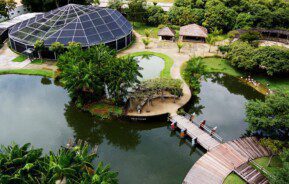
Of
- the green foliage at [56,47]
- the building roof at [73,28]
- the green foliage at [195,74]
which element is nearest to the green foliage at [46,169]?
the green foliage at [195,74]

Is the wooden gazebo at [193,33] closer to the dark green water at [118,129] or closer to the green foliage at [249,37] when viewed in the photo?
the green foliage at [249,37]

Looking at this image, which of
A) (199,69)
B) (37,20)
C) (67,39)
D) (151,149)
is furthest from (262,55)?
(37,20)

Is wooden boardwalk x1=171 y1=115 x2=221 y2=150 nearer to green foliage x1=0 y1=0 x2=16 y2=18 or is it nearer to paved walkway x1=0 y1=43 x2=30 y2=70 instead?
paved walkway x1=0 y1=43 x2=30 y2=70

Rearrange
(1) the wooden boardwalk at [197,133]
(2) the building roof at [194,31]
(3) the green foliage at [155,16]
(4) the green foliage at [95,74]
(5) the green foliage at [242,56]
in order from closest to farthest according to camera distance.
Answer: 1. (1) the wooden boardwalk at [197,133]
2. (4) the green foliage at [95,74]
3. (5) the green foliage at [242,56]
4. (2) the building roof at [194,31]
5. (3) the green foliage at [155,16]

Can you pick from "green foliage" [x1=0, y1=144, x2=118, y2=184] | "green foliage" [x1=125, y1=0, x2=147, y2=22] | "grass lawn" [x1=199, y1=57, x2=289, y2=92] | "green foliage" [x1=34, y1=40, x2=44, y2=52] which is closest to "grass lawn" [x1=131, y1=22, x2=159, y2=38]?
"green foliage" [x1=125, y1=0, x2=147, y2=22]

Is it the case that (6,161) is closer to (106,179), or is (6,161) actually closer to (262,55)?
(106,179)

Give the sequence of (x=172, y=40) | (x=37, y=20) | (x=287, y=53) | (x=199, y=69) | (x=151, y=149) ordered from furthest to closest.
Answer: (x=172, y=40), (x=37, y=20), (x=287, y=53), (x=199, y=69), (x=151, y=149)
